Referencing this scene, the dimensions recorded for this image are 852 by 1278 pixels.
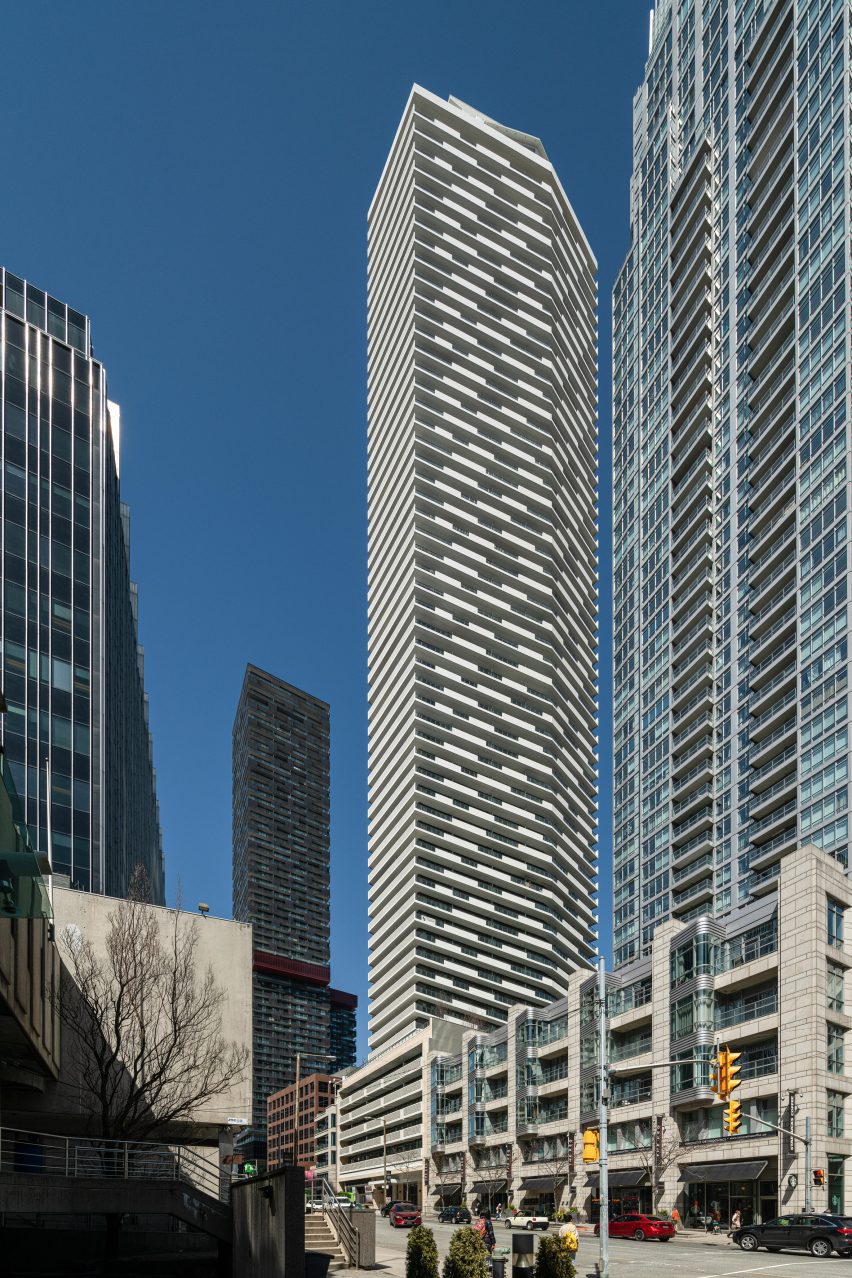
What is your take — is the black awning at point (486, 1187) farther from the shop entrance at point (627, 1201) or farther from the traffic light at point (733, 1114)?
the traffic light at point (733, 1114)

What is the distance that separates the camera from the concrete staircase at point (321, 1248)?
3697 centimetres

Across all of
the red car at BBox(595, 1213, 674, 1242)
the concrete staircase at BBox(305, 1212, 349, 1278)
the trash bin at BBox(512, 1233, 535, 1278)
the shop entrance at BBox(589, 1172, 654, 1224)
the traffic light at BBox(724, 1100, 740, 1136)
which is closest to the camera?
the trash bin at BBox(512, 1233, 535, 1278)

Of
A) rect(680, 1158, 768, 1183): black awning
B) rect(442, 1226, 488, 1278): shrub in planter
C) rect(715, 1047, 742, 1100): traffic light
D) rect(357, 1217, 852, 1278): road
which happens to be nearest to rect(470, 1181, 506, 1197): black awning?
rect(680, 1158, 768, 1183): black awning

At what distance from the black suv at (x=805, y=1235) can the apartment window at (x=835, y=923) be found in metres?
22.7

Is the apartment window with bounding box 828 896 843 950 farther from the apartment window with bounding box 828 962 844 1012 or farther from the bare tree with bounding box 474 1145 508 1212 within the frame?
the bare tree with bounding box 474 1145 508 1212

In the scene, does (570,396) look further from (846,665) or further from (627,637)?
(846,665)

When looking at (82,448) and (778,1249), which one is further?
(82,448)

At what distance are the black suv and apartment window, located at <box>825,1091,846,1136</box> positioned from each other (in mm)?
18658

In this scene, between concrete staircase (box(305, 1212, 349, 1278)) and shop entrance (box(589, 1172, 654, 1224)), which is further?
shop entrance (box(589, 1172, 654, 1224))

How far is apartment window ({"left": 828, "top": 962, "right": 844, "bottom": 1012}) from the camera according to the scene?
66062mm

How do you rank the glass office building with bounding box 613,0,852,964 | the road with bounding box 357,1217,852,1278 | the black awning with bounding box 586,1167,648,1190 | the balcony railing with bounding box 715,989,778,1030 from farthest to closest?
the glass office building with bounding box 613,0,852,964
the black awning with bounding box 586,1167,648,1190
the balcony railing with bounding box 715,989,778,1030
the road with bounding box 357,1217,852,1278

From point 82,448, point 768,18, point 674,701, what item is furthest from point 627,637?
point 82,448

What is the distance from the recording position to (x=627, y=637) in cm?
14125

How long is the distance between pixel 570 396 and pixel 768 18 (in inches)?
3184
